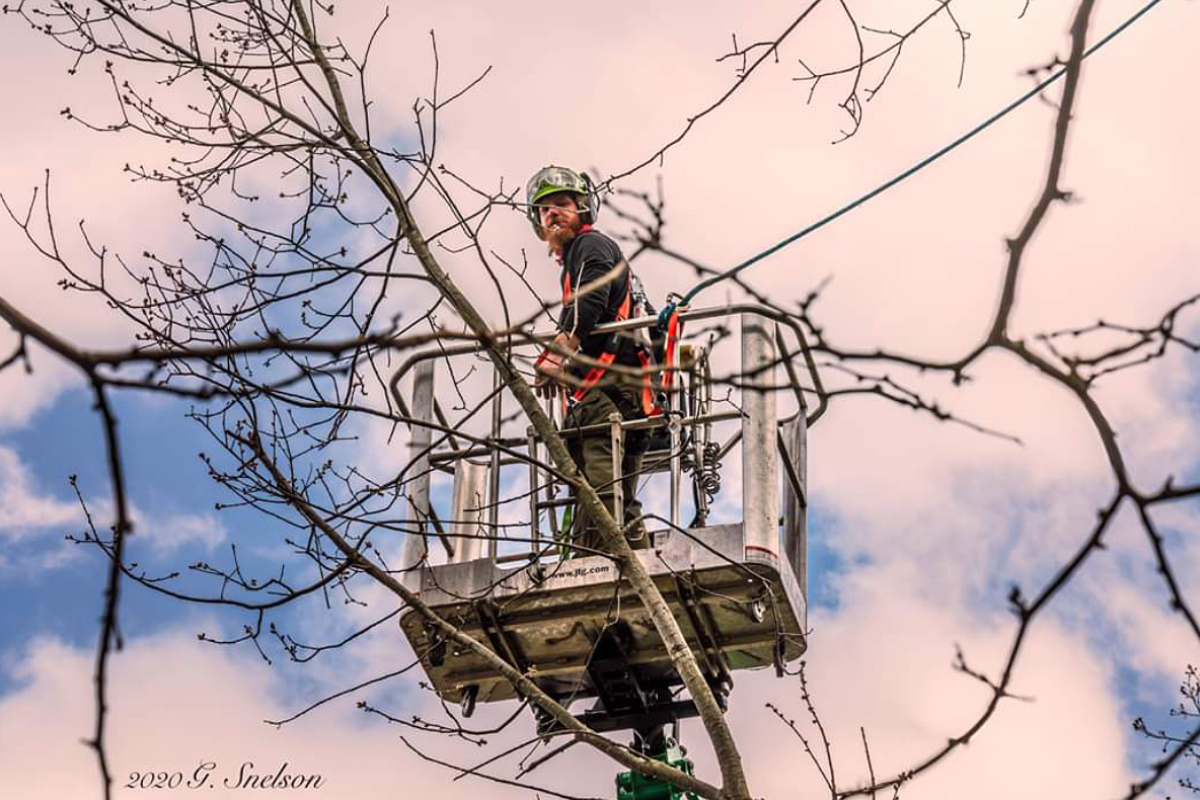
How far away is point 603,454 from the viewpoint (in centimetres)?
884

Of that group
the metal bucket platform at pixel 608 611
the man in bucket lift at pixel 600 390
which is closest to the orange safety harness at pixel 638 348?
the man in bucket lift at pixel 600 390

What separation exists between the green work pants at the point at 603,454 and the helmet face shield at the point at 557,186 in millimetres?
1104

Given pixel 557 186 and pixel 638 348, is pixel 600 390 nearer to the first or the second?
pixel 638 348

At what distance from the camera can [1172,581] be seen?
11.8 ft

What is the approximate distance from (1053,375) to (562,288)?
216 inches

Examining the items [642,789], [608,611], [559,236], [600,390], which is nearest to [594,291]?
[600,390]

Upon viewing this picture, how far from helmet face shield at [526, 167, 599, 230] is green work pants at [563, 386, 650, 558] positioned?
1.10 metres

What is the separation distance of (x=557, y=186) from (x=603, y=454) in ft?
5.09

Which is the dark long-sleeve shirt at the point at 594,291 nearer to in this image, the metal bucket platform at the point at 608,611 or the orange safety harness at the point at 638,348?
the orange safety harness at the point at 638,348

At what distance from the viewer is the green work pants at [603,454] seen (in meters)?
8.74

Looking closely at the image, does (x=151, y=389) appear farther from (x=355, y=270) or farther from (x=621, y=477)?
(x=621, y=477)

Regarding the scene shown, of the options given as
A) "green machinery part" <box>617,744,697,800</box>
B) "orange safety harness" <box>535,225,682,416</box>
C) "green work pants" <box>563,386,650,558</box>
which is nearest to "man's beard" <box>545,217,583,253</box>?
"orange safety harness" <box>535,225,682,416</box>

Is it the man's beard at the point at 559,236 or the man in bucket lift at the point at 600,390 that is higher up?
the man's beard at the point at 559,236

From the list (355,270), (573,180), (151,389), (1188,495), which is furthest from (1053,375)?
(573,180)
